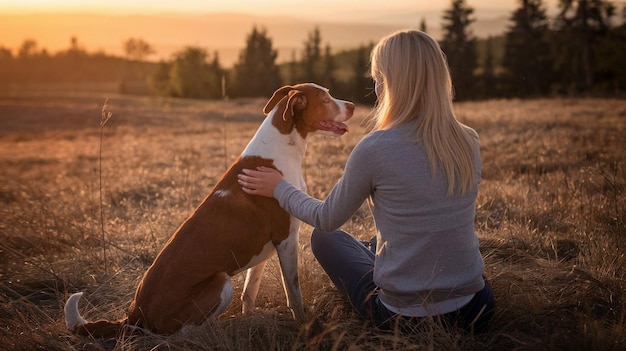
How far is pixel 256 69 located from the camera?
2501 inches

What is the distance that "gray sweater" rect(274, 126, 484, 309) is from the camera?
311cm

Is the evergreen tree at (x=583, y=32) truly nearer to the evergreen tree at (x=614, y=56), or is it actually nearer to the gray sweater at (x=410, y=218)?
the evergreen tree at (x=614, y=56)

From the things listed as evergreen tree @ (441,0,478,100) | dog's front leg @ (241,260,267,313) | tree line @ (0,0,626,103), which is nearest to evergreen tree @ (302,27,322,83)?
tree line @ (0,0,626,103)

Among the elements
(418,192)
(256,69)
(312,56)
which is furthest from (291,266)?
(312,56)

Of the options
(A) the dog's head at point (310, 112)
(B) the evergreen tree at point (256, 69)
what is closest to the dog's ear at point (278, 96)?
(A) the dog's head at point (310, 112)

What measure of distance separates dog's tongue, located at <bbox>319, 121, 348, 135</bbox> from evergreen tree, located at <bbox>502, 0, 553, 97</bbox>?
3915cm

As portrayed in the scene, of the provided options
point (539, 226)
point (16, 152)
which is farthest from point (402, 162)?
point (16, 152)

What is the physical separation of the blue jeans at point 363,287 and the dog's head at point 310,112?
0.89 m

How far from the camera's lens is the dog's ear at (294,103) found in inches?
170

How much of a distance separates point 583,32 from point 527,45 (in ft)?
15.6

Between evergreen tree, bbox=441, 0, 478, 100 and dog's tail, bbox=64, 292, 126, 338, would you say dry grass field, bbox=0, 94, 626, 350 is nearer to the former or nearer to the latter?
dog's tail, bbox=64, 292, 126, 338

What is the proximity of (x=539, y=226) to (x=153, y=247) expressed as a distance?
161 inches

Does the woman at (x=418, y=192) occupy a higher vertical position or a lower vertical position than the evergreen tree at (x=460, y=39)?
lower

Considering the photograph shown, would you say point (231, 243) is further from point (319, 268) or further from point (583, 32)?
point (583, 32)
